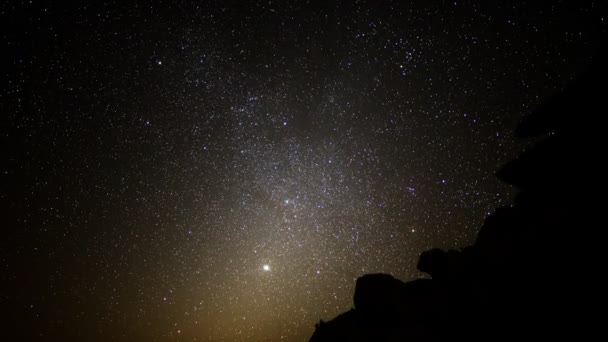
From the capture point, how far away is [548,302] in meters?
6.38

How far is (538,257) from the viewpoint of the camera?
6801 millimetres

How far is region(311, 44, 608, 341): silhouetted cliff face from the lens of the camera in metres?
6.23

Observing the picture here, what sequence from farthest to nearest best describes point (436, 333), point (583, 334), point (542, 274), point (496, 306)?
point (436, 333) < point (496, 306) < point (542, 274) < point (583, 334)

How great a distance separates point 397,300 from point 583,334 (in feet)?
21.0

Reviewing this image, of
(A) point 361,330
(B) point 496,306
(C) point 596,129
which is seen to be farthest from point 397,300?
(C) point 596,129

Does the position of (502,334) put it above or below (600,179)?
below

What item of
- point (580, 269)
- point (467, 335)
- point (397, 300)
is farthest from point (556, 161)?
point (397, 300)

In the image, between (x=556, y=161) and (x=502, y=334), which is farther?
(x=556, y=161)

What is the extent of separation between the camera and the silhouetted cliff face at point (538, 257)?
623cm

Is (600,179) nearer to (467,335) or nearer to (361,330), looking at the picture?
(467,335)

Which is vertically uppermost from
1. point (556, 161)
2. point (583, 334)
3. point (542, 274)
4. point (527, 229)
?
point (556, 161)

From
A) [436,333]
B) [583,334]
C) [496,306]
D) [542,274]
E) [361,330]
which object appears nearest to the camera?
[583,334]

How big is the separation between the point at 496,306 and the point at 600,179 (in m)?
3.99

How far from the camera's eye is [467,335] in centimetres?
757
